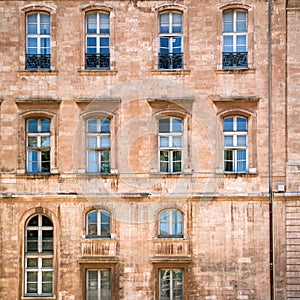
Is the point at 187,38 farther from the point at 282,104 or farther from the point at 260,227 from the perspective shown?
the point at 260,227

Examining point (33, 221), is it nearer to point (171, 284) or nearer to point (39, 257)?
point (39, 257)

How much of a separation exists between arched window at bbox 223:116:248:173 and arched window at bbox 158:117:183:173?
163cm

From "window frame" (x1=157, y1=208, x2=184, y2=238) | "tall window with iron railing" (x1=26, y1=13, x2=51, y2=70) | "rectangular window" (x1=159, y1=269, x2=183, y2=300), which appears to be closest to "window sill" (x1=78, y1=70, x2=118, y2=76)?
"tall window with iron railing" (x1=26, y1=13, x2=51, y2=70)

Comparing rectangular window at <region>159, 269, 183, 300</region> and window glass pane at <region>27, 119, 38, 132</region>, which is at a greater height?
window glass pane at <region>27, 119, 38, 132</region>

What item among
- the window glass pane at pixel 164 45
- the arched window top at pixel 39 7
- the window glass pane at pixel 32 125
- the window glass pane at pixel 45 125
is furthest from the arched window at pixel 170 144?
the arched window top at pixel 39 7

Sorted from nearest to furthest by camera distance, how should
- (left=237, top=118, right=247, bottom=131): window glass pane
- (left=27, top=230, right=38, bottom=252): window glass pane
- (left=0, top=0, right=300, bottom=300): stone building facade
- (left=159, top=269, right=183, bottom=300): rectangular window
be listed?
(left=0, top=0, right=300, bottom=300): stone building facade
(left=159, top=269, right=183, bottom=300): rectangular window
(left=27, top=230, right=38, bottom=252): window glass pane
(left=237, top=118, right=247, bottom=131): window glass pane

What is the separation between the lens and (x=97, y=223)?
21547 mm

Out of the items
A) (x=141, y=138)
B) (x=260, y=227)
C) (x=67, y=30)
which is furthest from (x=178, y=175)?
(x=67, y=30)

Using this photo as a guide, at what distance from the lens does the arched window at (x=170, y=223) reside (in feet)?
70.4

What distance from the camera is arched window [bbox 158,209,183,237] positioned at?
21453 millimetres

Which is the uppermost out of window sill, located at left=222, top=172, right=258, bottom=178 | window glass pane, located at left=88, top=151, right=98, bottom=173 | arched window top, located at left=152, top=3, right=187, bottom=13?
arched window top, located at left=152, top=3, right=187, bottom=13

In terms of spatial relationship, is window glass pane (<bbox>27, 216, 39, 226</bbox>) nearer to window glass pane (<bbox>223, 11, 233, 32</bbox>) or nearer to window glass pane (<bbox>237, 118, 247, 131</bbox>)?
window glass pane (<bbox>237, 118, 247, 131</bbox>)

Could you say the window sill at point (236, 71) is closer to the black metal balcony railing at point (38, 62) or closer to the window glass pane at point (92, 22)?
the window glass pane at point (92, 22)

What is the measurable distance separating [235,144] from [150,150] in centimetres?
304
